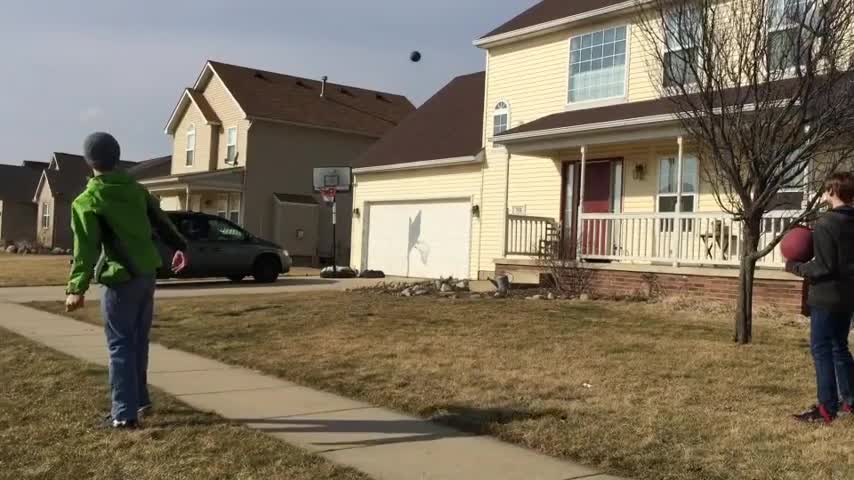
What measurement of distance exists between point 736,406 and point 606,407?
922mm

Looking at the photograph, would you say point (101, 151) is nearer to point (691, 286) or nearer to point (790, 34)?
point (790, 34)

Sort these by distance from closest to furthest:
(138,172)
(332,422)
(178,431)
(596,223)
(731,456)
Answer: (731,456), (178,431), (332,422), (596,223), (138,172)

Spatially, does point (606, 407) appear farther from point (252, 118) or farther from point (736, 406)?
point (252, 118)

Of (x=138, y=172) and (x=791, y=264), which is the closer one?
(x=791, y=264)

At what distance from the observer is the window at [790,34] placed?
311 inches

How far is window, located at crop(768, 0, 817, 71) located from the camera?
7.90m

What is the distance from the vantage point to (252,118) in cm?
2831

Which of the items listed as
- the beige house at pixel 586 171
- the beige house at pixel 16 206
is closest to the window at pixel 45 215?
the beige house at pixel 16 206

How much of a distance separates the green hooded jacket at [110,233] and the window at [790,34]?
612 cm

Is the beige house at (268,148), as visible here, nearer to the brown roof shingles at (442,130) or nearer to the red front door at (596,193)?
the brown roof shingles at (442,130)

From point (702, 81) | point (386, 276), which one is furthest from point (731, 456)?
point (386, 276)

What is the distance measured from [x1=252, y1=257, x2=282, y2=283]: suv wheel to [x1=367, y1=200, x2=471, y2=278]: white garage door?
4.50 metres

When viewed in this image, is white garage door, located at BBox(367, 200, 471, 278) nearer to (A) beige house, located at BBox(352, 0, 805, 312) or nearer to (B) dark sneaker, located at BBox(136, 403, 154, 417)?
(A) beige house, located at BBox(352, 0, 805, 312)

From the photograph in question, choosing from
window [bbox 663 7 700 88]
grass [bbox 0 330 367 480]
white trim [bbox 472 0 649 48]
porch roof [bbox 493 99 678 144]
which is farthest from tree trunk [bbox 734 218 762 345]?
white trim [bbox 472 0 649 48]
